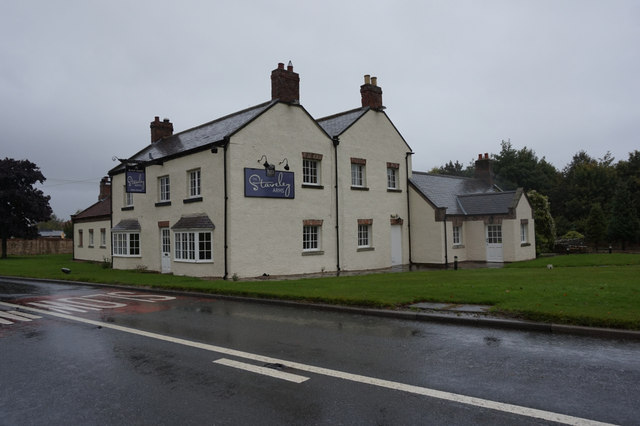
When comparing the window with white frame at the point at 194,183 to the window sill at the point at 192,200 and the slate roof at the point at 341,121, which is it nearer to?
the window sill at the point at 192,200

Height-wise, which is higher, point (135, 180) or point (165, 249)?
point (135, 180)

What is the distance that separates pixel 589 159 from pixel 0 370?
245 ft

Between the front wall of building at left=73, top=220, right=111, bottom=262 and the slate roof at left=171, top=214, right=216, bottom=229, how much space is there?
1300 cm

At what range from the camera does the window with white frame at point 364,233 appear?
23625mm

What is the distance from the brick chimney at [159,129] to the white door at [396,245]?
1560 cm

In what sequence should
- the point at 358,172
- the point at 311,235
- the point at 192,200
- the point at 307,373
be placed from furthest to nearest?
the point at 358,172 < the point at 311,235 < the point at 192,200 < the point at 307,373

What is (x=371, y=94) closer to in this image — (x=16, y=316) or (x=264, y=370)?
(x=16, y=316)

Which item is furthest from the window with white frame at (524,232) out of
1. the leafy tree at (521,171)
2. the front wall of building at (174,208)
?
the leafy tree at (521,171)

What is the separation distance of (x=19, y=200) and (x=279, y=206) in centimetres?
3026

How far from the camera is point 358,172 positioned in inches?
941

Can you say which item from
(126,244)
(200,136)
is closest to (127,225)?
(126,244)

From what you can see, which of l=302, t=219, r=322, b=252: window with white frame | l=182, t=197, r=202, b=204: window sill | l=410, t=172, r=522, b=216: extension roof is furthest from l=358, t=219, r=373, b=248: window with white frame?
l=182, t=197, r=202, b=204: window sill

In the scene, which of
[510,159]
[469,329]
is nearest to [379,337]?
[469,329]

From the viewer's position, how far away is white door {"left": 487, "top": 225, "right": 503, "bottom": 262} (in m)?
25.9
